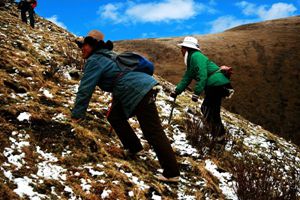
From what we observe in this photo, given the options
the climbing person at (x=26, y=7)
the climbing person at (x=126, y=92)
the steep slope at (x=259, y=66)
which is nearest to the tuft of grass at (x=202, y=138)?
the climbing person at (x=126, y=92)

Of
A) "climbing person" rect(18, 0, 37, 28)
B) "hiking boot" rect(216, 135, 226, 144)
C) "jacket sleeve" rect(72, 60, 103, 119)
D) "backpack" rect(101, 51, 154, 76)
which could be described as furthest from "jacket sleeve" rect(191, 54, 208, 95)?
"climbing person" rect(18, 0, 37, 28)

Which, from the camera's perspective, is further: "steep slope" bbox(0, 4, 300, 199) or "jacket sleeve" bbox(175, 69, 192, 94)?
"jacket sleeve" bbox(175, 69, 192, 94)

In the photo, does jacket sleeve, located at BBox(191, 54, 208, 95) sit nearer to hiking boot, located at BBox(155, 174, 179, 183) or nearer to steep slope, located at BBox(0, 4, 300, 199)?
steep slope, located at BBox(0, 4, 300, 199)

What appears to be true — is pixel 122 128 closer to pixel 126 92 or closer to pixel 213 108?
pixel 126 92

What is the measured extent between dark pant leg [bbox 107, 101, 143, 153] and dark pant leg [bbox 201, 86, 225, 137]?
6.30 ft

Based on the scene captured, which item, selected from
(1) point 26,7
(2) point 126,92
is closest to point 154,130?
(2) point 126,92

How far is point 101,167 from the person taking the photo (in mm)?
4461

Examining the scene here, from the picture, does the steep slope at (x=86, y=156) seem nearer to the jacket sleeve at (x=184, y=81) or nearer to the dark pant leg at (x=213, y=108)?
the dark pant leg at (x=213, y=108)

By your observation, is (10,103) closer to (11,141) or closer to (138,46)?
(11,141)

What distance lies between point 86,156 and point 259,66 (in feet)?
174

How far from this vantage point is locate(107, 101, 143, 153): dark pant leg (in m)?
4.80

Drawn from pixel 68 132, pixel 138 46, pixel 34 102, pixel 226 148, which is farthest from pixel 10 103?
pixel 138 46

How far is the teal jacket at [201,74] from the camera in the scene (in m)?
6.06

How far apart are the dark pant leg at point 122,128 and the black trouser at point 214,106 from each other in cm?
192
